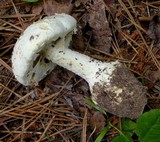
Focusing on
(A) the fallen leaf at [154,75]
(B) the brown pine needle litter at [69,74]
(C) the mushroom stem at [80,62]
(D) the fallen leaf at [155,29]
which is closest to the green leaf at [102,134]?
(B) the brown pine needle litter at [69,74]

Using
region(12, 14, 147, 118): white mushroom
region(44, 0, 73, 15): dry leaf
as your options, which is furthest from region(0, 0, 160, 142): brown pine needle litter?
region(12, 14, 147, 118): white mushroom

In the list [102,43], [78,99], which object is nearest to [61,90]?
[78,99]

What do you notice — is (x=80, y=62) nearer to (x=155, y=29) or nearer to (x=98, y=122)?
(x=98, y=122)

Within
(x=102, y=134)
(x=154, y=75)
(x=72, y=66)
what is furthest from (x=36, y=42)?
(x=154, y=75)

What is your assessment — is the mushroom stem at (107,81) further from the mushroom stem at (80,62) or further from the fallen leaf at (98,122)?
the fallen leaf at (98,122)

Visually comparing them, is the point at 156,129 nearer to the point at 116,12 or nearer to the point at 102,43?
the point at 102,43

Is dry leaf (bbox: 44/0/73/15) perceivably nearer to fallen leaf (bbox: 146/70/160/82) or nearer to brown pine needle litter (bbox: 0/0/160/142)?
brown pine needle litter (bbox: 0/0/160/142)

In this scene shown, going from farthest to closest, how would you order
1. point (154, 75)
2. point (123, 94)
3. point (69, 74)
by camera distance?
1. point (69, 74)
2. point (154, 75)
3. point (123, 94)

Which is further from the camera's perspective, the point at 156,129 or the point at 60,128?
the point at 60,128
